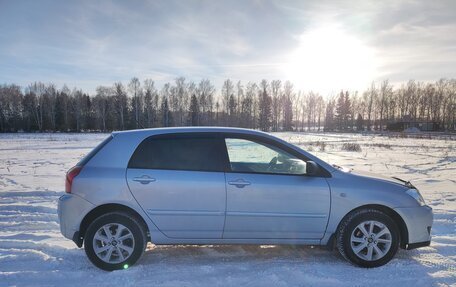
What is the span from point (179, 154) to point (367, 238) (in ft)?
8.75

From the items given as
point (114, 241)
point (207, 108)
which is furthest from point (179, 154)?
point (207, 108)

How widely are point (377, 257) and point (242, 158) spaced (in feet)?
7.32

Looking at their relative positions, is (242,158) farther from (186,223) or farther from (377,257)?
(377,257)

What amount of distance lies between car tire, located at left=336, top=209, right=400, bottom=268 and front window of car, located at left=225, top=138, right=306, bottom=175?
911 millimetres

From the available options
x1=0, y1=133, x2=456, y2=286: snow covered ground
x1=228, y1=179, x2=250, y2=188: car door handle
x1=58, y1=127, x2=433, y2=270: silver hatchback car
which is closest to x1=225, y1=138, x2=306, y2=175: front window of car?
x1=58, y1=127, x2=433, y2=270: silver hatchback car

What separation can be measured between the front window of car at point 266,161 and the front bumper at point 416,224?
4.64 feet

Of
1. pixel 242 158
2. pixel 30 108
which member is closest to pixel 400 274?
pixel 242 158

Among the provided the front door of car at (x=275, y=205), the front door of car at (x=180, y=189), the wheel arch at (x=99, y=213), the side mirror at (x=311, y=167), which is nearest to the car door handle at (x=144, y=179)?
the front door of car at (x=180, y=189)

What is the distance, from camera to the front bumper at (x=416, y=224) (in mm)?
3911

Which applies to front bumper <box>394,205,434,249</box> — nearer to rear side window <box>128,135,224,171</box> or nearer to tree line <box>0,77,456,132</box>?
rear side window <box>128,135,224,171</box>

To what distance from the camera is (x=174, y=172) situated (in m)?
3.81

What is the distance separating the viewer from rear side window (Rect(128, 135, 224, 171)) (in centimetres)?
386

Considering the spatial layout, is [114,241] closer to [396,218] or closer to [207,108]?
[396,218]

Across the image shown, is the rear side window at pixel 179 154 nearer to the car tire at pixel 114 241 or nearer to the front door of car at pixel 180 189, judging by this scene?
the front door of car at pixel 180 189
